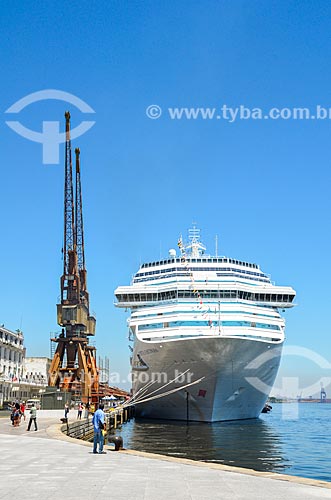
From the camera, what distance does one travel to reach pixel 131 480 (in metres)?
13.7

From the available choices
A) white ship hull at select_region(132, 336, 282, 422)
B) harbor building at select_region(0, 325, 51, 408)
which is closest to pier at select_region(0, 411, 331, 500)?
white ship hull at select_region(132, 336, 282, 422)

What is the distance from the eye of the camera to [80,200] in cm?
9400

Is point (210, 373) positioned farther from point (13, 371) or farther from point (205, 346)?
point (13, 371)

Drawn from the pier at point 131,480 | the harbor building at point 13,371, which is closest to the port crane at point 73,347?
the harbor building at point 13,371

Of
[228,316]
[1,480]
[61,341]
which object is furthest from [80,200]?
[1,480]

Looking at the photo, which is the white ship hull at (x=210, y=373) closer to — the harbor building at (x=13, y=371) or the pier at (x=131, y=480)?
the pier at (x=131, y=480)

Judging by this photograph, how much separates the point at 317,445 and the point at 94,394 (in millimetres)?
42312

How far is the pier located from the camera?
1184 cm

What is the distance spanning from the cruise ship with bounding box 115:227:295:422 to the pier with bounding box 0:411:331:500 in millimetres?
23193

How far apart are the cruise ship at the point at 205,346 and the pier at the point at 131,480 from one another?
2319 centimetres

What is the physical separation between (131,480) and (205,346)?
1118 inches

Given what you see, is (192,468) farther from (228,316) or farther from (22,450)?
(228,316)

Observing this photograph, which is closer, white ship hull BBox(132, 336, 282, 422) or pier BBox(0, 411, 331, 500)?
pier BBox(0, 411, 331, 500)

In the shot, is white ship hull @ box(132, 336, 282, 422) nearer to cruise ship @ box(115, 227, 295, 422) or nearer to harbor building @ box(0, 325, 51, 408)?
cruise ship @ box(115, 227, 295, 422)
